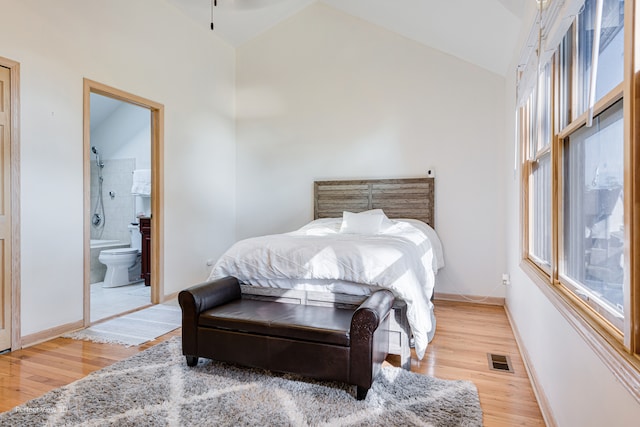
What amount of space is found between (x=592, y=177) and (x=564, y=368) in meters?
0.79

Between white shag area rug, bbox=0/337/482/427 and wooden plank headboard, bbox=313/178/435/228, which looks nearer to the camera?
white shag area rug, bbox=0/337/482/427

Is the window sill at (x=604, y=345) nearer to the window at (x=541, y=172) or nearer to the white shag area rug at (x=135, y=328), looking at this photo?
the window at (x=541, y=172)

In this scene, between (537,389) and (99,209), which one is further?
(99,209)

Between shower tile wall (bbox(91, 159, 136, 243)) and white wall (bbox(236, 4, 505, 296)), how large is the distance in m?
1.85

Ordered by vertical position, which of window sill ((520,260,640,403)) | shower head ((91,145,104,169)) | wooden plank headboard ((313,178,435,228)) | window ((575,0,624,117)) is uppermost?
shower head ((91,145,104,169))

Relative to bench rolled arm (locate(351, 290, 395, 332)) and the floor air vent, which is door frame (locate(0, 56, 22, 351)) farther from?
the floor air vent

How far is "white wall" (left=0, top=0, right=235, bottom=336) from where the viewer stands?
275 centimetres

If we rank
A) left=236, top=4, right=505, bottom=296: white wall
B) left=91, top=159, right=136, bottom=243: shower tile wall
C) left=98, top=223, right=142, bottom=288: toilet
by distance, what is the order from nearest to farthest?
left=236, top=4, right=505, bottom=296: white wall, left=98, top=223, right=142, bottom=288: toilet, left=91, top=159, right=136, bottom=243: shower tile wall

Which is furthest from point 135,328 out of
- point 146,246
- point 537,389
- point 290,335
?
point 537,389

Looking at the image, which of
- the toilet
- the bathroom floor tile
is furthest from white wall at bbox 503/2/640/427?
the toilet

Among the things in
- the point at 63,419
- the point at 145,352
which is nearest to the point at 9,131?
the point at 145,352

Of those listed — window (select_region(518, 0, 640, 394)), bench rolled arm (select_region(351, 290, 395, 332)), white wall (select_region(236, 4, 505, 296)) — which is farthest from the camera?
white wall (select_region(236, 4, 505, 296))

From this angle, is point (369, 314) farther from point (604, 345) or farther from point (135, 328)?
point (135, 328)

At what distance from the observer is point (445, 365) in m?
2.39
